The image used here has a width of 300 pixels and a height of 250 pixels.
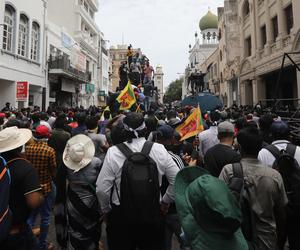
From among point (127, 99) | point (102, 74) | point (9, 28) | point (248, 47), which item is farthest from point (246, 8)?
point (102, 74)

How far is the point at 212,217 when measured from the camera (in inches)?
64.2

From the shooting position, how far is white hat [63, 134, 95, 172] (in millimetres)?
3314

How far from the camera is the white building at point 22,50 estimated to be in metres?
17.1

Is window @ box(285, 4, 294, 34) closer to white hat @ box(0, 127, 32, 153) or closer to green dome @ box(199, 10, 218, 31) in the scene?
white hat @ box(0, 127, 32, 153)

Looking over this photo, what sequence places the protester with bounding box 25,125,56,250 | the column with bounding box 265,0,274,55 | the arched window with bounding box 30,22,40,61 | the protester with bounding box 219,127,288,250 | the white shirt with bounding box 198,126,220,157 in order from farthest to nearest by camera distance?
the arched window with bounding box 30,22,40,61, the column with bounding box 265,0,274,55, the white shirt with bounding box 198,126,220,157, the protester with bounding box 25,125,56,250, the protester with bounding box 219,127,288,250

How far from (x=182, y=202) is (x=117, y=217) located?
3.19 feet

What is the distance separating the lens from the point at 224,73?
32500mm

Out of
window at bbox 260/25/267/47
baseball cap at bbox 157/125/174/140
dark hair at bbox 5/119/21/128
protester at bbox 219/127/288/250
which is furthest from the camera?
window at bbox 260/25/267/47

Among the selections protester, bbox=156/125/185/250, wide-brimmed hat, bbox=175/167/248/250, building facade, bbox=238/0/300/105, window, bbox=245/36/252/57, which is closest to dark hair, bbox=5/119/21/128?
protester, bbox=156/125/185/250

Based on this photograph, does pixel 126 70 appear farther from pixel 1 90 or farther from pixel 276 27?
pixel 276 27

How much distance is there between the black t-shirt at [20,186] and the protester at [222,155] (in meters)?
2.01

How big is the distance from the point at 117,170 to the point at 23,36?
2008 cm

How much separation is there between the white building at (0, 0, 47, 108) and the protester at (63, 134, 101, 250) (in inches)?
534

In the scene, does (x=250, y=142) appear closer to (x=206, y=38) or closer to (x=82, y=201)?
(x=82, y=201)
